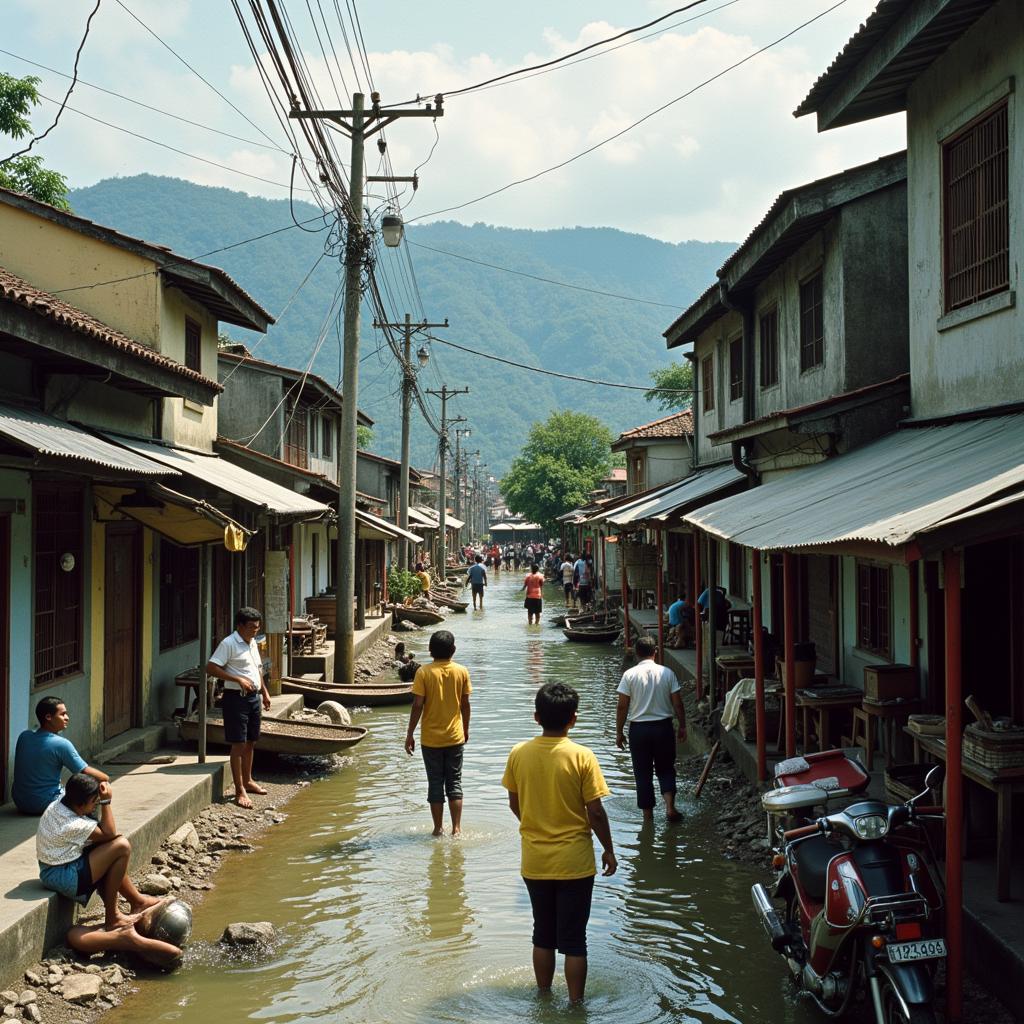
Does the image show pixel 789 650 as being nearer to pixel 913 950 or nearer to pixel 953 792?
pixel 953 792

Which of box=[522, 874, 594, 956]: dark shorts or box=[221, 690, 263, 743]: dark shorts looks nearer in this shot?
box=[522, 874, 594, 956]: dark shorts

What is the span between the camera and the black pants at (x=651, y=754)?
408 inches

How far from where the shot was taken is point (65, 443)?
8.18 meters

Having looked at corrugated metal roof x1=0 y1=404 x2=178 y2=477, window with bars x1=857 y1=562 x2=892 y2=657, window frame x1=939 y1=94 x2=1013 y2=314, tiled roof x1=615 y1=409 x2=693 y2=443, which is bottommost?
window with bars x1=857 y1=562 x2=892 y2=657

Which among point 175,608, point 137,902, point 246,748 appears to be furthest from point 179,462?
point 137,902

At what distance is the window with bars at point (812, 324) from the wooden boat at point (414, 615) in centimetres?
1970

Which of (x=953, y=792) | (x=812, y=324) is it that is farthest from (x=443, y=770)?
(x=812, y=324)

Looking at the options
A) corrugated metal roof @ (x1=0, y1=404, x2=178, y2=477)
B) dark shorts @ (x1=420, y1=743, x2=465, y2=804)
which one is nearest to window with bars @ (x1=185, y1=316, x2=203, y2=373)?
corrugated metal roof @ (x1=0, y1=404, x2=178, y2=477)

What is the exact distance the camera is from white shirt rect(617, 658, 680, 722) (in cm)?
1020

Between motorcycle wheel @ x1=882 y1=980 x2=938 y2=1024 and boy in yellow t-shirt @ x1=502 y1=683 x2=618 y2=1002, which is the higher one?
boy in yellow t-shirt @ x1=502 y1=683 x2=618 y2=1002

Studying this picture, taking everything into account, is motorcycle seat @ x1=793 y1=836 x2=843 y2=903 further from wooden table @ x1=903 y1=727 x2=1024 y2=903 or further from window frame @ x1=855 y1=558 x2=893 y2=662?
window frame @ x1=855 y1=558 x2=893 y2=662

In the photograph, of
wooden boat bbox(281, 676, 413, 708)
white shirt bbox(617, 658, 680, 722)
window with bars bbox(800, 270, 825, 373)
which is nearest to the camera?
white shirt bbox(617, 658, 680, 722)

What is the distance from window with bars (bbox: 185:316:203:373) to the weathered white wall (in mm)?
9691

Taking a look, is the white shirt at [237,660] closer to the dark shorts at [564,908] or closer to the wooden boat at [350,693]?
the wooden boat at [350,693]
